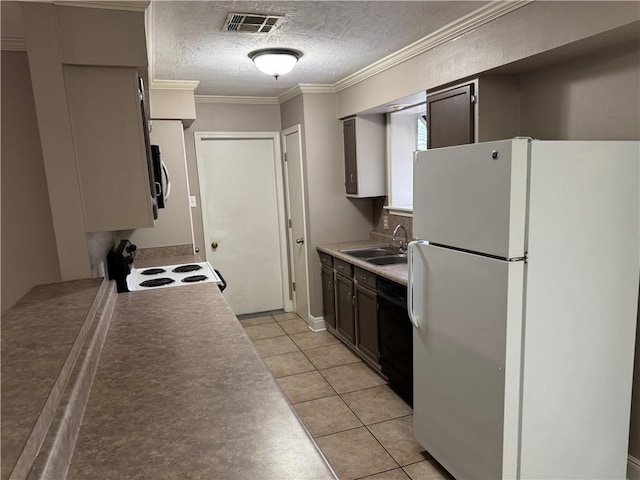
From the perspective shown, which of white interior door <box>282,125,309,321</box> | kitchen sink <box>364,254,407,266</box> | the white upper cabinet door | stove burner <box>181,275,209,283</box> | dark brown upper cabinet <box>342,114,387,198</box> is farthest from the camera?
white interior door <box>282,125,309,321</box>

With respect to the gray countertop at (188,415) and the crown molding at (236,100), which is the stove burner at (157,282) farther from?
the crown molding at (236,100)

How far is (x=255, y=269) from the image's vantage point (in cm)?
504

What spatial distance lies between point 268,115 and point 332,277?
2.00 metres

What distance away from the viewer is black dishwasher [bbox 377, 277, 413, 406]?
290 centimetres

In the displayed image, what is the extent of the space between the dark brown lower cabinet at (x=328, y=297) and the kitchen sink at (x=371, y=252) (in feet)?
1.12

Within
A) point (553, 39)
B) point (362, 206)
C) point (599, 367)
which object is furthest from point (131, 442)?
point (362, 206)

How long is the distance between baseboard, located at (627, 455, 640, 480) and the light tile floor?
2.81 feet

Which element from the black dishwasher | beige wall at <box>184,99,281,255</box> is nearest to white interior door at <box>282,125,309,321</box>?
beige wall at <box>184,99,281,255</box>

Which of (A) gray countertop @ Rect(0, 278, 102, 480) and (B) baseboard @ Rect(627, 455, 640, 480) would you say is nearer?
(A) gray countertop @ Rect(0, 278, 102, 480)

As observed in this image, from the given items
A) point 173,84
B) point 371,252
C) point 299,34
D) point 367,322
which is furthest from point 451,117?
point 173,84

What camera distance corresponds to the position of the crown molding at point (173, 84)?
368cm

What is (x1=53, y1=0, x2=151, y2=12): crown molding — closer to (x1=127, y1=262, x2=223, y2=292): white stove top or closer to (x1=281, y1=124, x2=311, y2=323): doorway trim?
(x1=127, y1=262, x2=223, y2=292): white stove top

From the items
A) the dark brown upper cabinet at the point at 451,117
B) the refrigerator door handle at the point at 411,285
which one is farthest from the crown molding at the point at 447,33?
the refrigerator door handle at the point at 411,285

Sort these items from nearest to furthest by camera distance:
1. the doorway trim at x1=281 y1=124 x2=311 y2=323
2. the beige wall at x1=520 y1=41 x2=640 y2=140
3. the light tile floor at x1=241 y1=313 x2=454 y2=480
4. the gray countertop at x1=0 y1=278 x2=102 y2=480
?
the gray countertop at x1=0 y1=278 x2=102 y2=480, the beige wall at x1=520 y1=41 x2=640 y2=140, the light tile floor at x1=241 y1=313 x2=454 y2=480, the doorway trim at x1=281 y1=124 x2=311 y2=323
